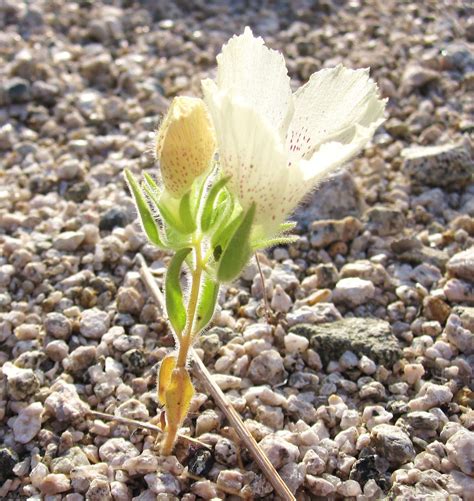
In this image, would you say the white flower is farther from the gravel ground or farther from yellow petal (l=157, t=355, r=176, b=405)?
the gravel ground

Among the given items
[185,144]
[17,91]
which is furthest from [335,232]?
[17,91]

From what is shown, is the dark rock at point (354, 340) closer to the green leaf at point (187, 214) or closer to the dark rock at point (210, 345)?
the dark rock at point (210, 345)

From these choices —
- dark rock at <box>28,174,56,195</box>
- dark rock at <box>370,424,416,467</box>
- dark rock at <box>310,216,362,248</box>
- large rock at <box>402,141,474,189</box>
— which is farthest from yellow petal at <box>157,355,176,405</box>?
large rock at <box>402,141,474,189</box>

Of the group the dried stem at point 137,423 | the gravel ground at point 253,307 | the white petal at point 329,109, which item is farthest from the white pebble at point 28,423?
the white petal at point 329,109

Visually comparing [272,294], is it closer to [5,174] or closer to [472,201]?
[472,201]

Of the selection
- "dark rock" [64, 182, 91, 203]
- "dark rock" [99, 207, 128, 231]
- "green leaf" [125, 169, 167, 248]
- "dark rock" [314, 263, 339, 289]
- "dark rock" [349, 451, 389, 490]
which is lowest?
"dark rock" [349, 451, 389, 490]

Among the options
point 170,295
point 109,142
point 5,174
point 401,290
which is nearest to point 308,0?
point 109,142

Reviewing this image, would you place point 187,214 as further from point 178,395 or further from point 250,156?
point 178,395
